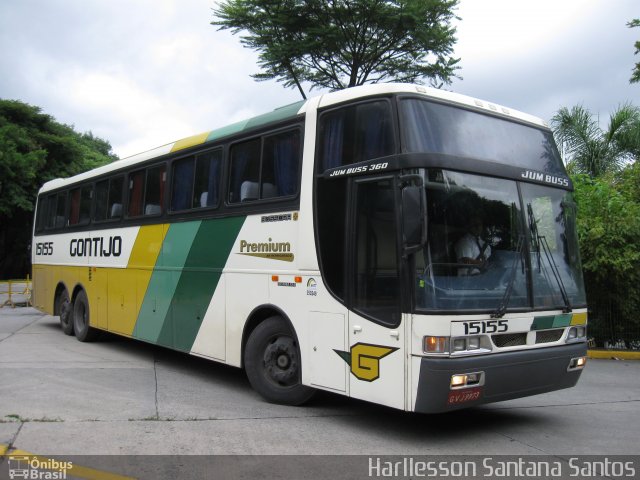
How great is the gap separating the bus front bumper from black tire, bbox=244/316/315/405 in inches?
73.1

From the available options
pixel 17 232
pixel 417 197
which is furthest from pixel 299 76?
pixel 17 232

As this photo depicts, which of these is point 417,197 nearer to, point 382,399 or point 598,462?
point 382,399

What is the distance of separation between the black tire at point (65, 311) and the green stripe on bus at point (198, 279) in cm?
484

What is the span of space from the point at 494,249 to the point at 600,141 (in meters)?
12.1

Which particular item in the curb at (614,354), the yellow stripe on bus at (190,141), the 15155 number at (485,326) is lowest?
the curb at (614,354)

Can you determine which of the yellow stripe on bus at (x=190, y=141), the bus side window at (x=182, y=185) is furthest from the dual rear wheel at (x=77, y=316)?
the yellow stripe on bus at (x=190, y=141)

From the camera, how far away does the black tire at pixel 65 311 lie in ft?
43.3

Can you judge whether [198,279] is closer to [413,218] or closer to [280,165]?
[280,165]

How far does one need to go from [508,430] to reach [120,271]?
7085 millimetres

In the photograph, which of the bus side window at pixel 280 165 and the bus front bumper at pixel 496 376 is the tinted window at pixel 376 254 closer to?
the bus front bumper at pixel 496 376

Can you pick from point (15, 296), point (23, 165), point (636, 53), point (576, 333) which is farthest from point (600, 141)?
point (23, 165)

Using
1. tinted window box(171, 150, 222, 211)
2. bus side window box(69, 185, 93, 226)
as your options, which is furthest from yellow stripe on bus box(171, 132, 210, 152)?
bus side window box(69, 185, 93, 226)

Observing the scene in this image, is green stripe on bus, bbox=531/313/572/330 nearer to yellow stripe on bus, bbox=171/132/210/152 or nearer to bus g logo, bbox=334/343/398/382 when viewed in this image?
bus g logo, bbox=334/343/398/382

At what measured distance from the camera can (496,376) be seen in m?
5.64
